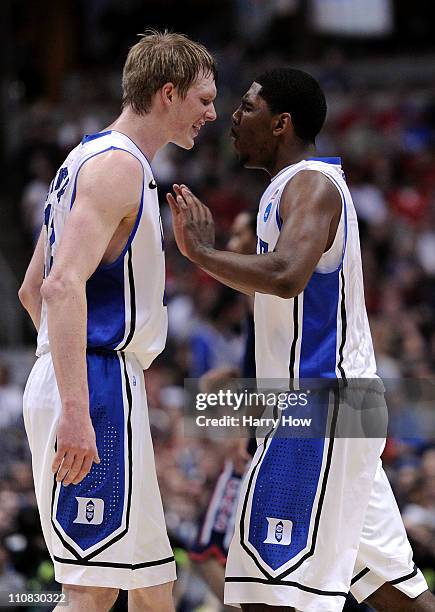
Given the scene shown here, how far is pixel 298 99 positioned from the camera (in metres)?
4.54

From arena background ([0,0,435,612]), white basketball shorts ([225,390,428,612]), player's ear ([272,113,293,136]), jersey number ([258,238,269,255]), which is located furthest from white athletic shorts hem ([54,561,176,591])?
arena background ([0,0,435,612])

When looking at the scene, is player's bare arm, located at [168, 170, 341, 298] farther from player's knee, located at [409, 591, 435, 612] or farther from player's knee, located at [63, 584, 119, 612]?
player's knee, located at [409, 591, 435, 612]

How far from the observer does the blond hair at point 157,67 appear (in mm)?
4391

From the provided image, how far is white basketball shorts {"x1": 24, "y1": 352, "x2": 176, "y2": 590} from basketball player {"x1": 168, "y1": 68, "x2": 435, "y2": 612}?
13.8 inches

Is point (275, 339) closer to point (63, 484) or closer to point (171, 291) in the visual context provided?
point (63, 484)

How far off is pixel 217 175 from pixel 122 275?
405 inches


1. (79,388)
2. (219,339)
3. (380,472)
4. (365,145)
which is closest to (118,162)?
(79,388)

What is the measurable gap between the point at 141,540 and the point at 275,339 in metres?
0.90

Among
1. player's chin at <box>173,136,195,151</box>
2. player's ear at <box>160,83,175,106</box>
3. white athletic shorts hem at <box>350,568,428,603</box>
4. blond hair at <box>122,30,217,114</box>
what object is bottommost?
white athletic shorts hem at <box>350,568,428,603</box>

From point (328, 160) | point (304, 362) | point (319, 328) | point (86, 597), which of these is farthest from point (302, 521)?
point (328, 160)

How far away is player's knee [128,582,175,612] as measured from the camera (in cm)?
432

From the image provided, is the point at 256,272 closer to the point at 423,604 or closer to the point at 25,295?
the point at 25,295

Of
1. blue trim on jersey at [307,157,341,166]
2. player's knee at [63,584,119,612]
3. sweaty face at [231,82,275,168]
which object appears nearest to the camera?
player's knee at [63,584,119,612]

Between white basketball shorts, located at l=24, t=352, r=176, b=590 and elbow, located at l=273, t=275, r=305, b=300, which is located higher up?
elbow, located at l=273, t=275, r=305, b=300
